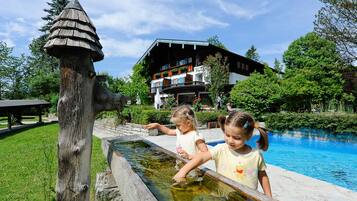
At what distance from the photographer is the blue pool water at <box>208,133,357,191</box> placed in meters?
9.96

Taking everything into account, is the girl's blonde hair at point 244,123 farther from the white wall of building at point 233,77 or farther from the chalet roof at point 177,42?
the white wall of building at point 233,77

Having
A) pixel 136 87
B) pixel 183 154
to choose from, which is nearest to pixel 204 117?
pixel 183 154

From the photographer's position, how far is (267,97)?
2284 centimetres

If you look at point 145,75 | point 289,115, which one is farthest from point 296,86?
point 145,75

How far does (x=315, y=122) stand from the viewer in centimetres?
1692

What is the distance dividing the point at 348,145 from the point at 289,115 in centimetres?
383

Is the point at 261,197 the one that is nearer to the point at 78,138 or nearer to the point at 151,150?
the point at 78,138

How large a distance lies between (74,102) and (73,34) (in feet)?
2.23

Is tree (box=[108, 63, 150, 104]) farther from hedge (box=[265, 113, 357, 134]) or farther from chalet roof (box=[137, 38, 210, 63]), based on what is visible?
hedge (box=[265, 113, 357, 134])

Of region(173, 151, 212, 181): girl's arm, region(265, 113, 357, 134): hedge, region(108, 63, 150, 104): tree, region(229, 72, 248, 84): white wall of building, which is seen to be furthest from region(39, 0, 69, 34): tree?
region(173, 151, 212, 181): girl's arm

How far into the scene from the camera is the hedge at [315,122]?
15469 millimetres

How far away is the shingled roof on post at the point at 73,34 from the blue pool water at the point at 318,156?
27.3 feet

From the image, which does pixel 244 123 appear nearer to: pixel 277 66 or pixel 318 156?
pixel 318 156

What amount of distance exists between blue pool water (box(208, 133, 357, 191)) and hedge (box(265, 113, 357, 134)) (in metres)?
0.48
